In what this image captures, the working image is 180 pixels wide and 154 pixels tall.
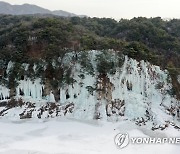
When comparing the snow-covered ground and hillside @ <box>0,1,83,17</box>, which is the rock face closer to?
the snow-covered ground

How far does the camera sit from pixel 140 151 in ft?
61.4

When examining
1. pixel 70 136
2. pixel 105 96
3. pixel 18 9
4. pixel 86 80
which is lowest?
pixel 70 136

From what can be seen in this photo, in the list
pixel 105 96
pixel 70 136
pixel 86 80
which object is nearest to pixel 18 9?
pixel 86 80

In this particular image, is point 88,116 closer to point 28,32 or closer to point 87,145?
point 87,145

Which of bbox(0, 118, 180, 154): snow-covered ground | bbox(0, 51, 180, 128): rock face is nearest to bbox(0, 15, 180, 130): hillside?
bbox(0, 51, 180, 128): rock face

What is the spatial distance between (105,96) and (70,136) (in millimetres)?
5421

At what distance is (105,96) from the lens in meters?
25.7

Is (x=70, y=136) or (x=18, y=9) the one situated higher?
(x=18, y=9)

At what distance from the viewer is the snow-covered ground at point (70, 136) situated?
747 inches

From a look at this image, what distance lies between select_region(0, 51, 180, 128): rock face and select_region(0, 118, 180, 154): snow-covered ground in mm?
1032

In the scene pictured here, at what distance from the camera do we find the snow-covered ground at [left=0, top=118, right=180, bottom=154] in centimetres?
1898

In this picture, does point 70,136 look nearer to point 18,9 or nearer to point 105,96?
point 105,96

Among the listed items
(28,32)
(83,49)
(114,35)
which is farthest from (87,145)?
(114,35)

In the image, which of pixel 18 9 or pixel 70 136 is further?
pixel 18 9
